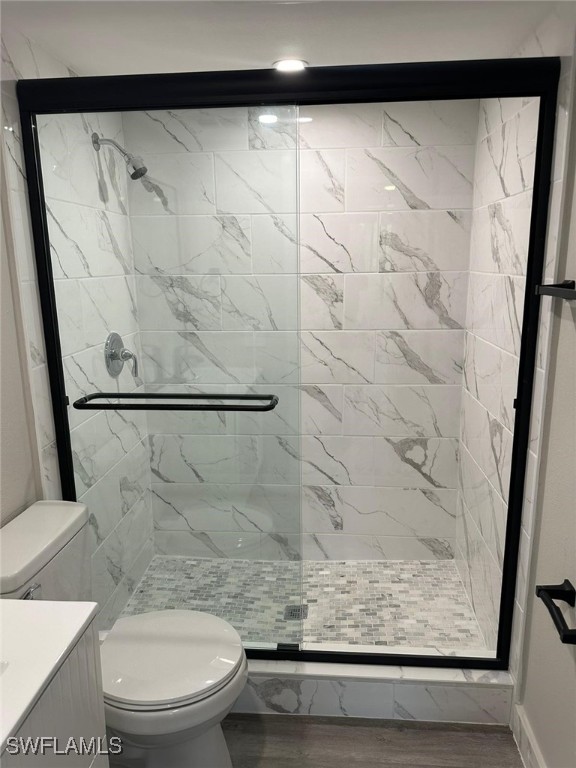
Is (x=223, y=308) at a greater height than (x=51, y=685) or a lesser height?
greater

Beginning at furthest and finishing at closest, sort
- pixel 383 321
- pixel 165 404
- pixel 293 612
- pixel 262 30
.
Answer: pixel 383 321 → pixel 293 612 → pixel 165 404 → pixel 262 30

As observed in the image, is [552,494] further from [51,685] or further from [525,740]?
[51,685]

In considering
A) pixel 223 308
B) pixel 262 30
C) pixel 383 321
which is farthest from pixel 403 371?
pixel 262 30

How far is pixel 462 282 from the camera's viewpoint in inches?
97.7

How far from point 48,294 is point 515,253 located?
1591mm

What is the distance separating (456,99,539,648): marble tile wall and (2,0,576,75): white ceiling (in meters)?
0.34

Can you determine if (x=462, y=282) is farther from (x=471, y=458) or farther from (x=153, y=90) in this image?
(x=153, y=90)

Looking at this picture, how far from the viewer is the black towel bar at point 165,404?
187cm

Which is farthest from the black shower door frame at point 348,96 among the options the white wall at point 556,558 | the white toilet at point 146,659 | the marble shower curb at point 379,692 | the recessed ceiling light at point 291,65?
the white toilet at point 146,659

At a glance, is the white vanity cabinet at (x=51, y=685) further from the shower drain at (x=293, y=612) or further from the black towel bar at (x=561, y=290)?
the black towel bar at (x=561, y=290)

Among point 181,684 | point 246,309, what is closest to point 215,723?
point 181,684

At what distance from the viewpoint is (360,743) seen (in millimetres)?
1812

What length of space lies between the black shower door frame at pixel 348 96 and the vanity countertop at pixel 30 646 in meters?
0.93

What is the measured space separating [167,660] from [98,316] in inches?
45.6
